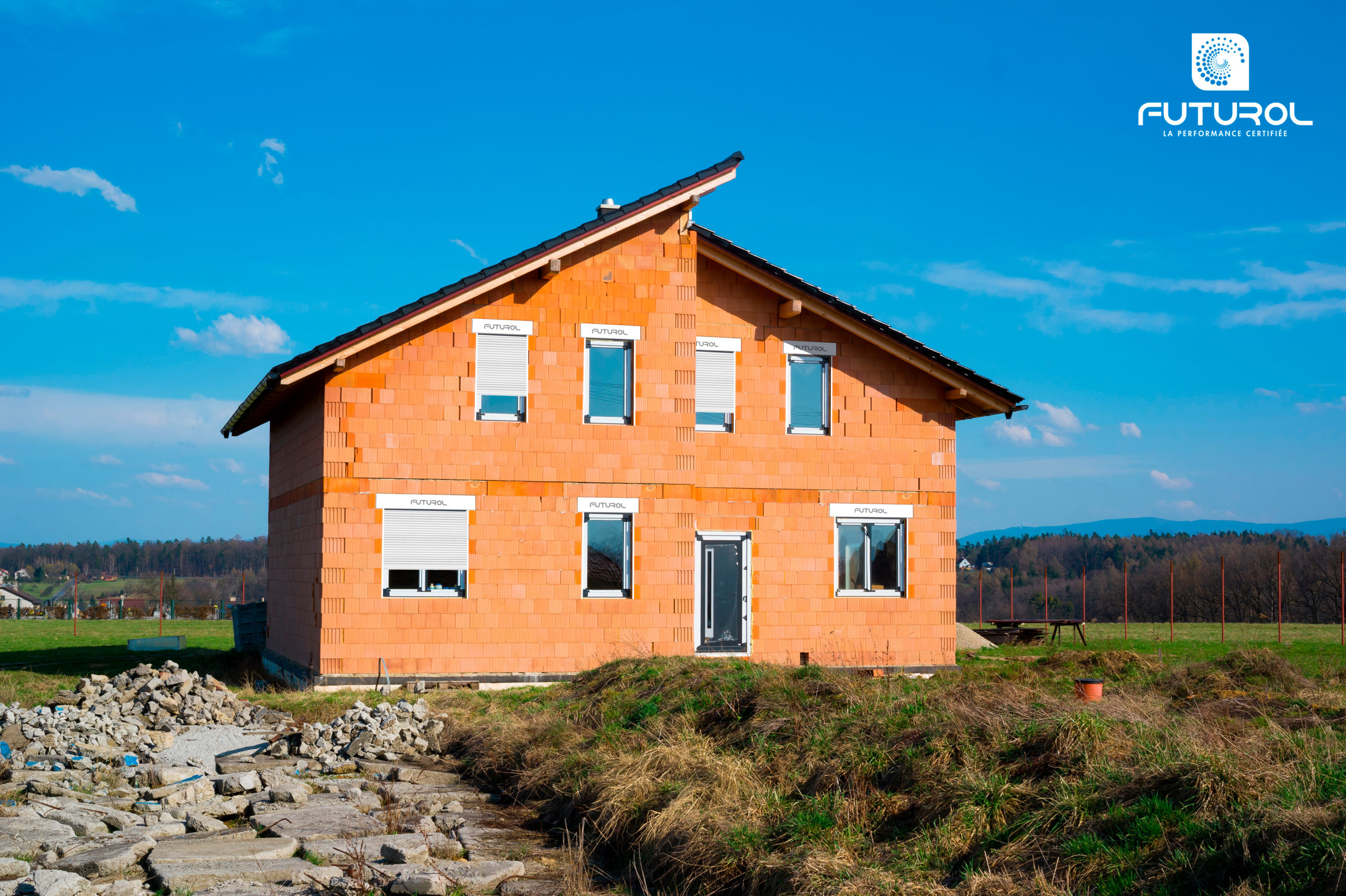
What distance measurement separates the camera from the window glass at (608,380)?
18.6 metres

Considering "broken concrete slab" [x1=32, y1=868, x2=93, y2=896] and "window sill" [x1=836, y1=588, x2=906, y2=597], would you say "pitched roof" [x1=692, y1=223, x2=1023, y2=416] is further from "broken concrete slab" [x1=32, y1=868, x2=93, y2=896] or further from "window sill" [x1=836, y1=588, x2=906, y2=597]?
"broken concrete slab" [x1=32, y1=868, x2=93, y2=896]

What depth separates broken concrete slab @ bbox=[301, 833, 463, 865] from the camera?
8227mm

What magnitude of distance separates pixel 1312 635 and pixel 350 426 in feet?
94.8

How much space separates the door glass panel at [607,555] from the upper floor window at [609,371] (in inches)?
68.3

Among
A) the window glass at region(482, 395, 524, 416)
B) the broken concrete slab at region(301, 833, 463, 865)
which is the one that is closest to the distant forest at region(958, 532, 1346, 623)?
the window glass at region(482, 395, 524, 416)

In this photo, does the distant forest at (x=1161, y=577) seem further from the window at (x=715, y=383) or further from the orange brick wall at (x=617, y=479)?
the window at (x=715, y=383)

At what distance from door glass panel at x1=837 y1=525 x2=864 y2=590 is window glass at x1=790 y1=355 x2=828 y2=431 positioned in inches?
77.4

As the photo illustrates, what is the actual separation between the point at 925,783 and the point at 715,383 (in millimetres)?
12469

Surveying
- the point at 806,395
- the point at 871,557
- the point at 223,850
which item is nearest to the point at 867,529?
the point at 871,557

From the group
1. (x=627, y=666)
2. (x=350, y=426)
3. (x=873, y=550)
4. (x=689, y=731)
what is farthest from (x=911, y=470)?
(x=689, y=731)

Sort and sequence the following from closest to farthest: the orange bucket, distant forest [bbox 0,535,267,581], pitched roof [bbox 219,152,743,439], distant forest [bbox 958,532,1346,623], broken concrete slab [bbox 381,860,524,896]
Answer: broken concrete slab [bbox 381,860,524,896]
the orange bucket
pitched roof [bbox 219,152,743,439]
distant forest [bbox 958,532,1346,623]
distant forest [bbox 0,535,267,581]

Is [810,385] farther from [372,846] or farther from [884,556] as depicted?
[372,846]

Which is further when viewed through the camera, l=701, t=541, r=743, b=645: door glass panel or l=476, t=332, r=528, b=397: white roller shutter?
l=701, t=541, r=743, b=645: door glass panel

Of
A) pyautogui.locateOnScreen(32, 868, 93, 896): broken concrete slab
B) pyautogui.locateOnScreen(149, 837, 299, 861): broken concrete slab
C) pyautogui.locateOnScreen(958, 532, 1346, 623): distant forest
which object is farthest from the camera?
pyautogui.locateOnScreen(958, 532, 1346, 623): distant forest
